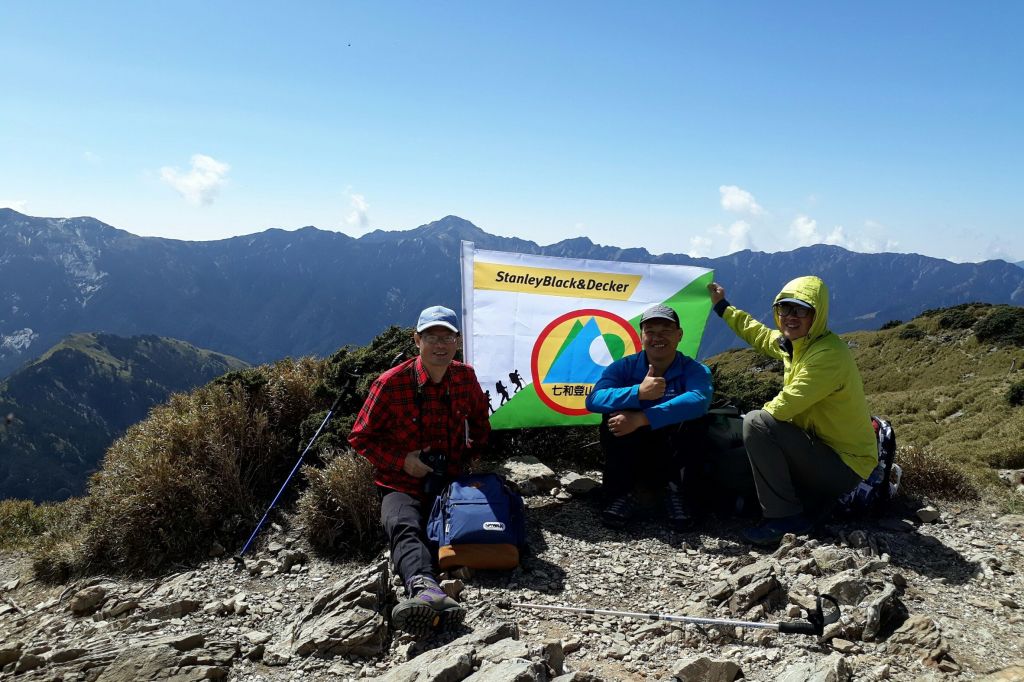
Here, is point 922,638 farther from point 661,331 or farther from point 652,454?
point 661,331

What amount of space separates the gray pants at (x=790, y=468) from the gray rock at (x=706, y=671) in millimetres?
→ 2450

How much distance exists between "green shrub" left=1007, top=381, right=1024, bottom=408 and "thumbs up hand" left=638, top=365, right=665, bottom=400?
2183 cm

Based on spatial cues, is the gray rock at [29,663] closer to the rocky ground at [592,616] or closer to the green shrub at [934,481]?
the rocky ground at [592,616]

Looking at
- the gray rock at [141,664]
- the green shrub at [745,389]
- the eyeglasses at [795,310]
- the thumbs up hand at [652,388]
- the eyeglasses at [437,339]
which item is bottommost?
the gray rock at [141,664]

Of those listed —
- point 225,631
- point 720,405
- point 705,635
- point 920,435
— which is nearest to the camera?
point 705,635

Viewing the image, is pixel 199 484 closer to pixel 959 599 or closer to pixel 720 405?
pixel 720 405

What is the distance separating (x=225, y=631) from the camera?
4.64 meters

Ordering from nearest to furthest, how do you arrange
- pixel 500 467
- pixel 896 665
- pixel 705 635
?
pixel 896 665
pixel 705 635
pixel 500 467

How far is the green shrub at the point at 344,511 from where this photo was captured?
607cm

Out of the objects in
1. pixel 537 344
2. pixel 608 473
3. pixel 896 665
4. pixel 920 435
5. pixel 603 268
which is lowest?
pixel 920 435

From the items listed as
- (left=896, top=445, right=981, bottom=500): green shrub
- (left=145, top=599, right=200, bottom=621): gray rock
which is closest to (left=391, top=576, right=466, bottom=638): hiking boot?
(left=145, top=599, right=200, bottom=621): gray rock

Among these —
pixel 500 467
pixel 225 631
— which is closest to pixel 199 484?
pixel 225 631

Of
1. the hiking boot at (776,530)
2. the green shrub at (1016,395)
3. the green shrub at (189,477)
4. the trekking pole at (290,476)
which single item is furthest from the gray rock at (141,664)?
the green shrub at (1016,395)

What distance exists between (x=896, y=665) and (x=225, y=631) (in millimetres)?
4492
